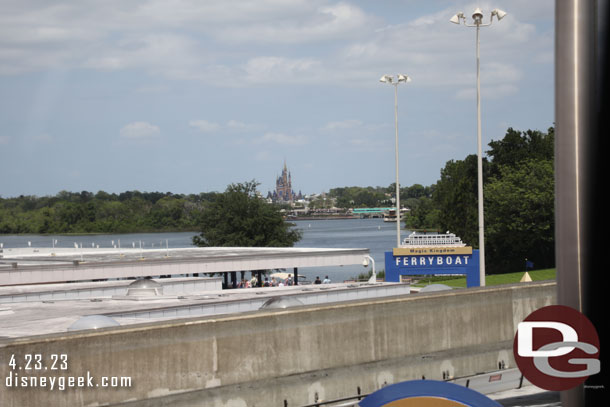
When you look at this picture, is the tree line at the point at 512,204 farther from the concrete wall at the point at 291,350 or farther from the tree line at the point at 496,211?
the concrete wall at the point at 291,350

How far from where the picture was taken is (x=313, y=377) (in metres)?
12.7

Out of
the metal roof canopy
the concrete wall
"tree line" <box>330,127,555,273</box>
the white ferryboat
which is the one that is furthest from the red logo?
"tree line" <box>330,127,555,273</box>

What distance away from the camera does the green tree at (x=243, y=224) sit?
91750mm

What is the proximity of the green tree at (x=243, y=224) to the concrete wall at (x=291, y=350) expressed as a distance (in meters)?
76.0

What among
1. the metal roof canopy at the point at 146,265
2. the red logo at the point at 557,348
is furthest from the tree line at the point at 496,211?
the red logo at the point at 557,348

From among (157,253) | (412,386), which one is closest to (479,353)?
(412,386)

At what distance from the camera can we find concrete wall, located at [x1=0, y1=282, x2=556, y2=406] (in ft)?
33.8

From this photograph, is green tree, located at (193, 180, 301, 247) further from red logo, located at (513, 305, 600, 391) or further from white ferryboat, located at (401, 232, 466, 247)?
red logo, located at (513, 305, 600, 391)

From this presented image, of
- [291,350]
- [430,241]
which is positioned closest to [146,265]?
[430,241]

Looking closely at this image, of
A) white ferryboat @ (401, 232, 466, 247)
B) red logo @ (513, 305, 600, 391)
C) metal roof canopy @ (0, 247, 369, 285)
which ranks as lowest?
metal roof canopy @ (0, 247, 369, 285)

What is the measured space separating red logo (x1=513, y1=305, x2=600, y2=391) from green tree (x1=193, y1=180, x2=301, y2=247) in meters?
87.1

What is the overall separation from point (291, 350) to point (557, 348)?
8.89m

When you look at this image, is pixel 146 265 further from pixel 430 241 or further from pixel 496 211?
pixel 496 211

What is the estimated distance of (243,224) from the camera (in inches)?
3612
